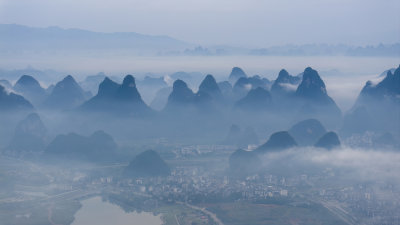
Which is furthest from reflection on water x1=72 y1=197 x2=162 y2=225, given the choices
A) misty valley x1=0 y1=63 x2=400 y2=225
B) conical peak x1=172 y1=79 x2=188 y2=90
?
conical peak x1=172 y1=79 x2=188 y2=90

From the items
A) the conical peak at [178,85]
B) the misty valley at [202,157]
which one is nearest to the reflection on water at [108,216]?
the misty valley at [202,157]

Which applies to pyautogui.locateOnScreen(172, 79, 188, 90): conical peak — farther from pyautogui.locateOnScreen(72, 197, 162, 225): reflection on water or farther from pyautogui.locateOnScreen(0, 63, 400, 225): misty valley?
pyautogui.locateOnScreen(72, 197, 162, 225): reflection on water

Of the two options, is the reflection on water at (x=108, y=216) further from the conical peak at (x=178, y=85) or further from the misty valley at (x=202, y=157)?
the conical peak at (x=178, y=85)

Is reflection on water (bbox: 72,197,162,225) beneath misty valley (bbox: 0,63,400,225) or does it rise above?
beneath

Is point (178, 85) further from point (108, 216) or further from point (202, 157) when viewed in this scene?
point (108, 216)

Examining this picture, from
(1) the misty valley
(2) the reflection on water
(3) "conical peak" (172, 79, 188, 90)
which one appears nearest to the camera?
(2) the reflection on water

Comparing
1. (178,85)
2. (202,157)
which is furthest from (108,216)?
(178,85)

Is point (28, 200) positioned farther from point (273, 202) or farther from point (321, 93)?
point (321, 93)
